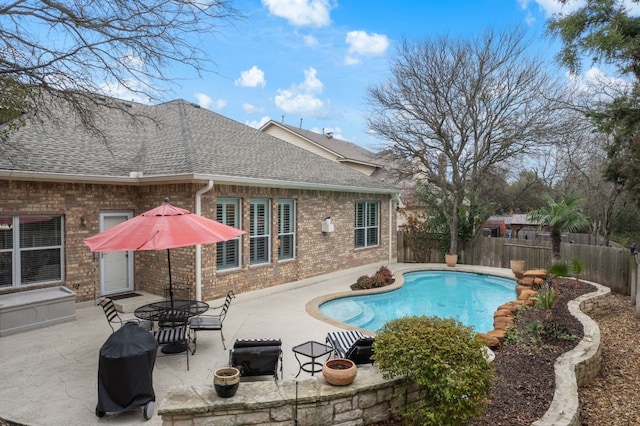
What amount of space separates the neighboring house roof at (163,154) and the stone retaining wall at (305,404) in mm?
4745

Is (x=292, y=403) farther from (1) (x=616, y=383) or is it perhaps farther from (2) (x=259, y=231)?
(2) (x=259, y=231)

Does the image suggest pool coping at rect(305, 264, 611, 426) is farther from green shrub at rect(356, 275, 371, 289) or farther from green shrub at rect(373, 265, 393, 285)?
green shrub at rect(373, 265, 393, 285)

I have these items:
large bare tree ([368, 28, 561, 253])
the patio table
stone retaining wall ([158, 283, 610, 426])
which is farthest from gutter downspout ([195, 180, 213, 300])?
large bare tree ([368, 28, 561, 253])

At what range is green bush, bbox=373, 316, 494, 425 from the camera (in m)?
3.81

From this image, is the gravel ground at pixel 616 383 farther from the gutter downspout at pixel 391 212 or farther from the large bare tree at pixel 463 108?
the large bare tree at pixel 463 108

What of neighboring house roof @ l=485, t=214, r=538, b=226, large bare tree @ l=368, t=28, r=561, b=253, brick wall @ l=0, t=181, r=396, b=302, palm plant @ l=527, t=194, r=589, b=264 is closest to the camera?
brick wall @ l=0, t=181, r=396, b=302

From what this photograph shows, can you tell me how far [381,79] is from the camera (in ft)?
60.2

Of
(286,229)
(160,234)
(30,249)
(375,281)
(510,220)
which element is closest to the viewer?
(160,234)

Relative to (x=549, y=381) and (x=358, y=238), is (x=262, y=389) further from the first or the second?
(x=358, y=238)

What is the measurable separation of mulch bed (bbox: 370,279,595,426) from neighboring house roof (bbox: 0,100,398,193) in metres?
6.48

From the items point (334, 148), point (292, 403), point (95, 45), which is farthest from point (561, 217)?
point (334, 148)

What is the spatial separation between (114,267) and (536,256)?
49.3 ft

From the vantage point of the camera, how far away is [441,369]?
3.88 meters

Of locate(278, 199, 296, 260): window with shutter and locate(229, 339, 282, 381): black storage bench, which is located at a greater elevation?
locate(278, 199, 296, 260): window with shutter
